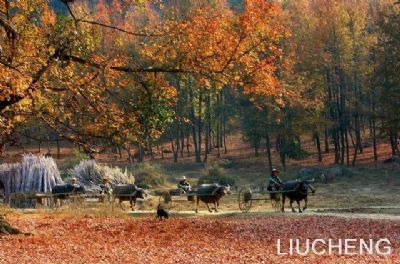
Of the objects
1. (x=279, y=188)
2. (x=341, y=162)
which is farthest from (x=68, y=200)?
(x=341, y=162)

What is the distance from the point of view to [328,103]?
5100 cm

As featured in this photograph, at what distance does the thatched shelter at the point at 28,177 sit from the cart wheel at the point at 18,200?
1.37 m

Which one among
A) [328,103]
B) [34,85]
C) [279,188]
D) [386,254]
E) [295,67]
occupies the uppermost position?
[295,67]

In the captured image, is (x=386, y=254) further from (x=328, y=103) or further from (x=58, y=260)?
(x=328, y=103)

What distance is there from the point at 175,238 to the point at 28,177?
18.3 meters

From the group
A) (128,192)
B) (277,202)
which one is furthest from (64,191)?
(277,202)

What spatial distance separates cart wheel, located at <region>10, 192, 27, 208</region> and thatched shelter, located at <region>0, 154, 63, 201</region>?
1368 mm

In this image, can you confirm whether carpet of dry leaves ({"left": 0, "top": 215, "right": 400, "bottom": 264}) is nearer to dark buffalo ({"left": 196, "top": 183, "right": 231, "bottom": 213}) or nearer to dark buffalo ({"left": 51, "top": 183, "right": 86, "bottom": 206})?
dark buffalo ({"left": 196, "top": 183, "right": 231, "bottom": 213})

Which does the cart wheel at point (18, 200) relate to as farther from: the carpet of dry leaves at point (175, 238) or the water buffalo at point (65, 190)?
the carpet of dry leaves at point (175, 238)

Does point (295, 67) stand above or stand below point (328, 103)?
above

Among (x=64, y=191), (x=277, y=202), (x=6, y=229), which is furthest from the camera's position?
(x=64, y=191)

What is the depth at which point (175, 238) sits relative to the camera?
14.8 m

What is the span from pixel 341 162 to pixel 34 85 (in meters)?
39.7

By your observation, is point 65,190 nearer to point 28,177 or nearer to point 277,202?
point 28,177
